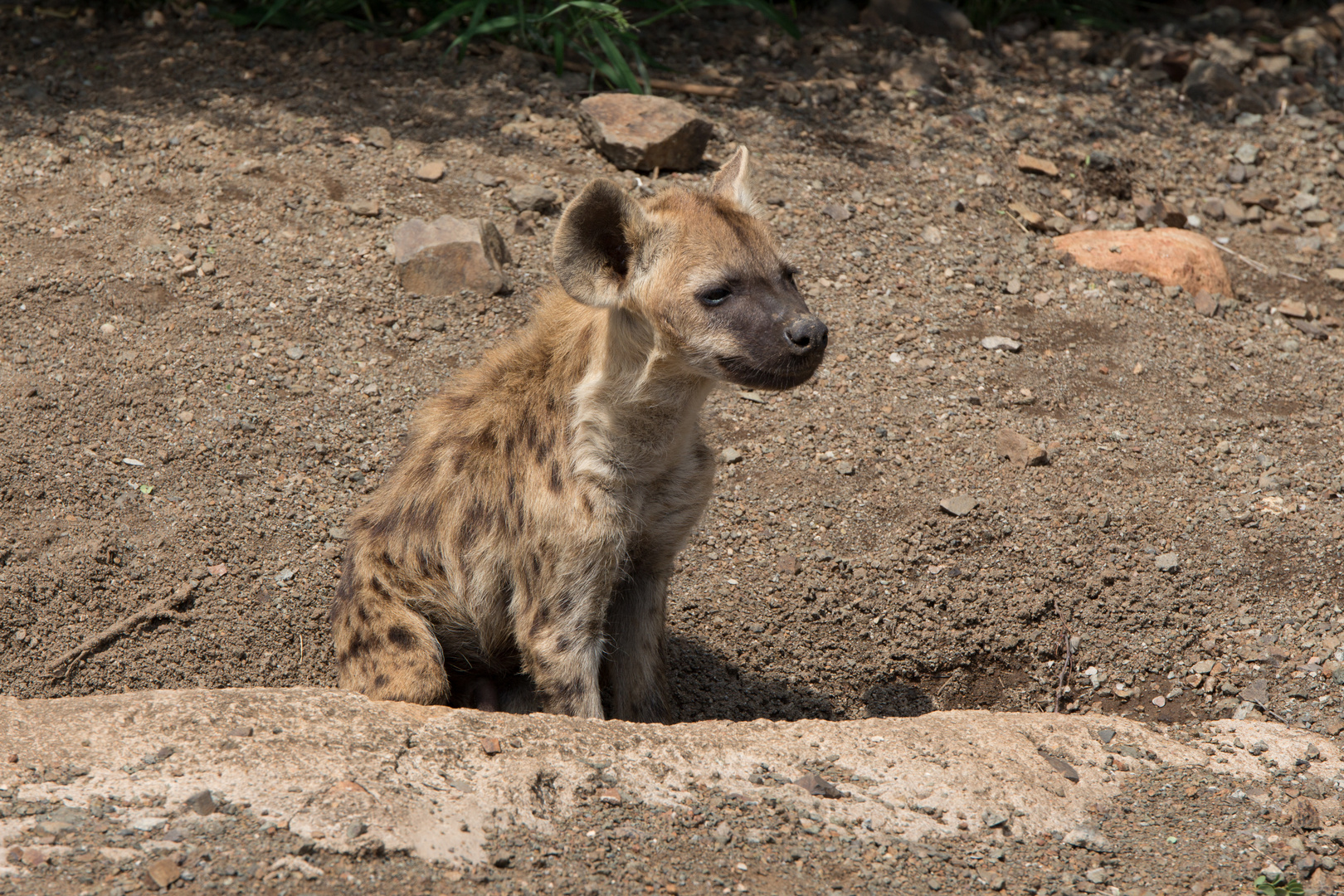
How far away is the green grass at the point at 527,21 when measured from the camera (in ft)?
17.8

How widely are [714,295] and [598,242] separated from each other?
299mm

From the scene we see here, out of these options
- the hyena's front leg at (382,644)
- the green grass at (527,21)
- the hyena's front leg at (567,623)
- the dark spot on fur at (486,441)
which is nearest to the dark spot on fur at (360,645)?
the hyena's front leg at (382,644)

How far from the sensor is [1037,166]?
5422 millimetres

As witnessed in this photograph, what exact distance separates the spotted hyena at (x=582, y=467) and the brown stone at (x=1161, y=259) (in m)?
2.23

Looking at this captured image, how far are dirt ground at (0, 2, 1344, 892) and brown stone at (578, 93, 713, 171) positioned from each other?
8 cm

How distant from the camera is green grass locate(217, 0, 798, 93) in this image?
17.8 ft

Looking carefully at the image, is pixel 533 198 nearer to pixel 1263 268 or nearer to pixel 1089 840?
pixel 1263 268

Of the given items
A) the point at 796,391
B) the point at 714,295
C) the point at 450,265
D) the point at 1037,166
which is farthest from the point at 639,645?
the point at 1037,166

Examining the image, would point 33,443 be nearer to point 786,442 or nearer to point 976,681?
point 786,442

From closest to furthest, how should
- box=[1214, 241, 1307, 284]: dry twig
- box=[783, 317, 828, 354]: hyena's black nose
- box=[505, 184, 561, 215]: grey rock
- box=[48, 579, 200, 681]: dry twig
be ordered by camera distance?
1. box=[783, 317, 828, 354]: hyena's black nose
2. box=[48, 579, 200, 681]: dry twig
3. box=[505, 184, 561, 215]: grey rock
4. box=[1214, 241, 1307, 284]: dry twig

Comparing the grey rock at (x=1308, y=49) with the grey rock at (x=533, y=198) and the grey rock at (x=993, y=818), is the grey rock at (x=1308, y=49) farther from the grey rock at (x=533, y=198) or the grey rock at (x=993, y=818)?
the grey rock at (x=993, y=818)

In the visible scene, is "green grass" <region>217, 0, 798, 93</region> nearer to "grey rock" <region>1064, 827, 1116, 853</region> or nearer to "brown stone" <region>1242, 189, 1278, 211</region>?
"brown stone" <region>1242, 189, 1278, 211</region>

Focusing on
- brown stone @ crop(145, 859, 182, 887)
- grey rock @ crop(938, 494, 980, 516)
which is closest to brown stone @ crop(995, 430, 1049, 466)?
grey rock @ crop(938, 494, 980, 516)

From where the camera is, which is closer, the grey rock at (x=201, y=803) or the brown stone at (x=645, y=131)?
the grey rock at (x=201, y=803)
